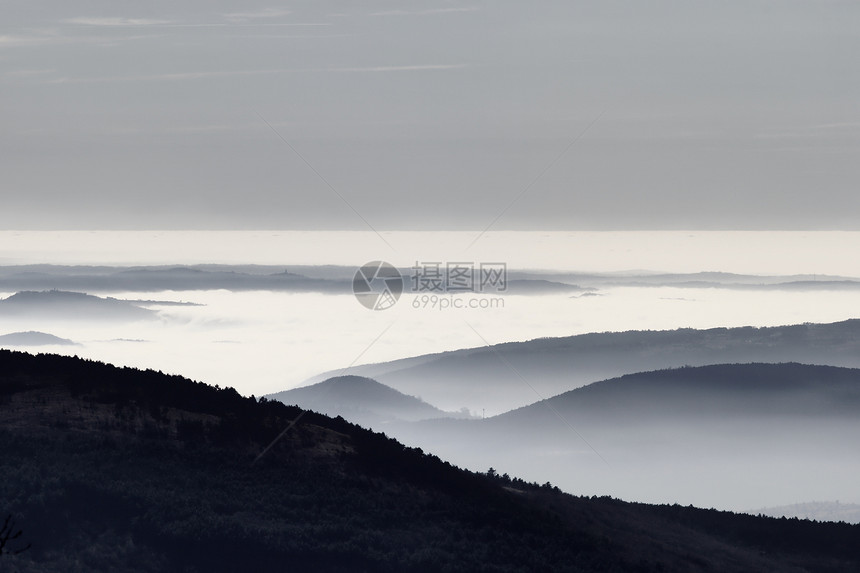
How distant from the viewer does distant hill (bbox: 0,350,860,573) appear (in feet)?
257

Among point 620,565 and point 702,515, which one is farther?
point 702,515

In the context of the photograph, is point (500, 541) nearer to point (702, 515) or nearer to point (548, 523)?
point (548, 523)

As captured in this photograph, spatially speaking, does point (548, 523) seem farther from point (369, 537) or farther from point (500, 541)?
point (369, 537)

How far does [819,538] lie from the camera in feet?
375

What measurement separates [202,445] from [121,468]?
8.97 metres

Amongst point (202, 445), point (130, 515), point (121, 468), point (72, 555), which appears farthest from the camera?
point (202, 445)

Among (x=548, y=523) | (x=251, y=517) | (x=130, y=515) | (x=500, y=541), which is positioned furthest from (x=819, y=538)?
(x=130, y=515)

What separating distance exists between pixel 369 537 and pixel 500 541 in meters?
9.36

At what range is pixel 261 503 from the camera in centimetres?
8794

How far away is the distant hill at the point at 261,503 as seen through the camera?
78375mm

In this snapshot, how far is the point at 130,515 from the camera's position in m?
80.6

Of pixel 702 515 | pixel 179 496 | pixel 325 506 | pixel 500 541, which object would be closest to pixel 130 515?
pixel 179 496

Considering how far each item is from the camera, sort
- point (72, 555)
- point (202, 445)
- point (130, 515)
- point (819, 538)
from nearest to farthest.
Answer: point (72, 555) → point (130, 515) → point (202, 445) → point (819, 538)

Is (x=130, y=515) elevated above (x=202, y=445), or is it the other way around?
(x=202, y=445)
